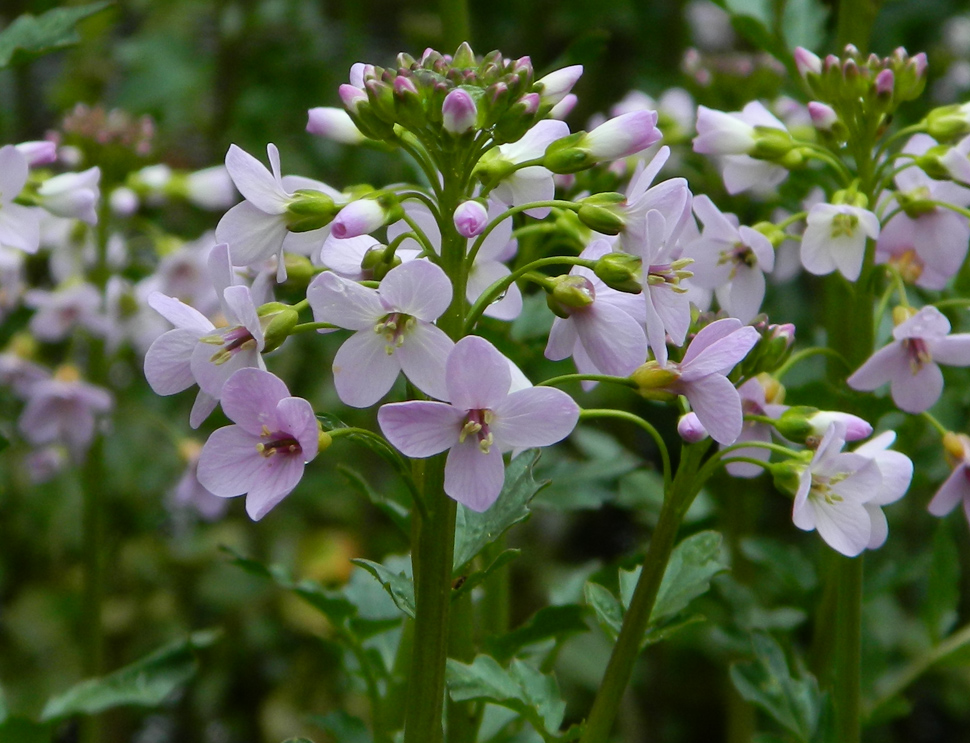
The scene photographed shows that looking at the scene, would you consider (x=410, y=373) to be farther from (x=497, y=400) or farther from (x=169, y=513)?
(x=169, y=513)

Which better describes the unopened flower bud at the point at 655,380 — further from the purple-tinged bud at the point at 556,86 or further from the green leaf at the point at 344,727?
the green leaf at the point at 344,727

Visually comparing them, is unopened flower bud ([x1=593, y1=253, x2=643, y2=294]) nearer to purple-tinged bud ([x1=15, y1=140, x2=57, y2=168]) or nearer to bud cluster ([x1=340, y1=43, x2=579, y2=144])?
bud cluster ([x1=340, y1=43, x2=579, y2=144])

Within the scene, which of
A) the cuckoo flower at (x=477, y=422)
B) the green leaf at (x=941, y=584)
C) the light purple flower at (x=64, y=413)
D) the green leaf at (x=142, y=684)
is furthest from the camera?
the light purple flower at (x=64, y=413)

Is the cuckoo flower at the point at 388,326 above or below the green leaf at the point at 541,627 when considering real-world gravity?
above

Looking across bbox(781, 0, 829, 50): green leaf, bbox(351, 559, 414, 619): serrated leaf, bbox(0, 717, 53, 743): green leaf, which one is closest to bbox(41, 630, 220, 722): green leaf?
bbox(0, 717, 53, 743): green leaf

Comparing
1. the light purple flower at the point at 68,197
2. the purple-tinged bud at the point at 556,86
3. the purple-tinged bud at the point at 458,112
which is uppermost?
the purple-tinged bud at the point at 458,112

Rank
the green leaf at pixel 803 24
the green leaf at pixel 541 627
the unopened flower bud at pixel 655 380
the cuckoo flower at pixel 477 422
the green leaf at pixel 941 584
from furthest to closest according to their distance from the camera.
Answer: the green leaf at pixel 803 24
the green leaf at pixel 941 584
the green leaf at pixel 541 627
the unopened flower bud at pixel 655 380
the cuckoo flower at pixel 477 422

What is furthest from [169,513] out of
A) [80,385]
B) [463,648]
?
[463,648]

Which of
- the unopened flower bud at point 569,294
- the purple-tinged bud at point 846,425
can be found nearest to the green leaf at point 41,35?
the unopened flower bud at point 569,294
